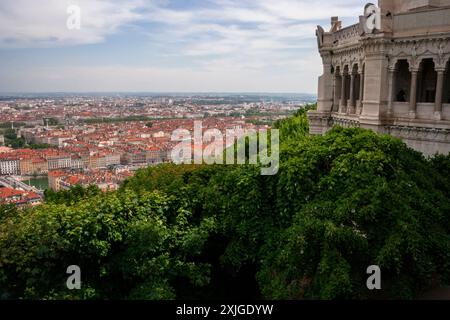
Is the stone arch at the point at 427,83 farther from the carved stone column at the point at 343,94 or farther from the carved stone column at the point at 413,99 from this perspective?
the carved stone column at the point at 343,94

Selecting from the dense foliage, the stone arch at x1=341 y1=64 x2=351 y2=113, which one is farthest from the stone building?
the dense foliage

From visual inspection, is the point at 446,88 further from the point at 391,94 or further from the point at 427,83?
the point at 391,94

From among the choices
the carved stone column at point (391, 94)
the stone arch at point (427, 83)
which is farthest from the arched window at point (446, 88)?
the carved stone column at point (391, 94)

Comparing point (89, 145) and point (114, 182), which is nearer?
point (114, 182)

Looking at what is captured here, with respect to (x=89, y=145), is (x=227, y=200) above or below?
above

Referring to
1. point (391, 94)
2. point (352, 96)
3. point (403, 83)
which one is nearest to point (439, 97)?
point (391, 94)
